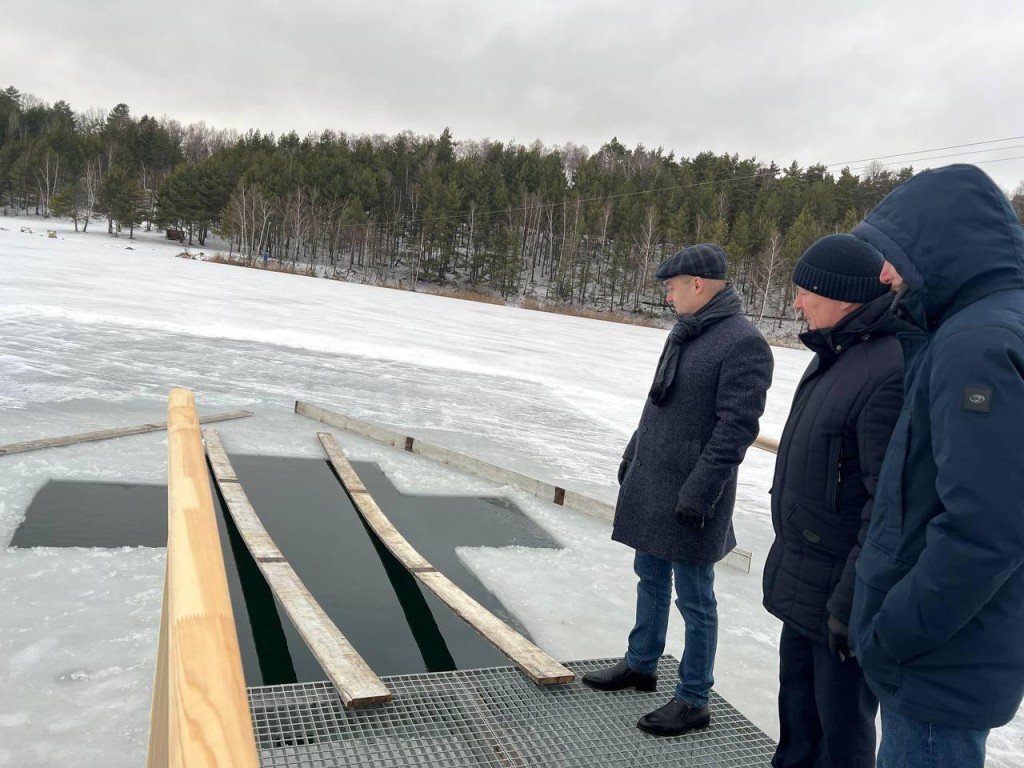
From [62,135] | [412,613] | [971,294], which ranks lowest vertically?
[412,613]

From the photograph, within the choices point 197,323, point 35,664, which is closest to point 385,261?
point 197,323

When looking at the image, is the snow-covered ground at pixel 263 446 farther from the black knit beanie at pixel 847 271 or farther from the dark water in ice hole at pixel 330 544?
the black knit beanie at pixel 847 271

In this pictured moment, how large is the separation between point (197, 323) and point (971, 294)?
1245 cm

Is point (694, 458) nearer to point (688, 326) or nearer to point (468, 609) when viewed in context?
point (688, 326)

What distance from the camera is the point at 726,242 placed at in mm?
56312

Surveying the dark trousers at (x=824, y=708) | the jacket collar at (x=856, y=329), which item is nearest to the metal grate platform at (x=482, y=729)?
the dark trousers at (x=824, y=708)

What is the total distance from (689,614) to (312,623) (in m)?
1.50

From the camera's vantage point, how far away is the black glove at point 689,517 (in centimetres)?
245

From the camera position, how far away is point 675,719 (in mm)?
2512

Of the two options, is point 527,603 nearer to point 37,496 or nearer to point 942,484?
point 942,484

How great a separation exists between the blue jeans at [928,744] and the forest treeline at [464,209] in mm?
52946

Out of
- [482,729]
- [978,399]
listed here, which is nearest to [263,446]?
[482,729]

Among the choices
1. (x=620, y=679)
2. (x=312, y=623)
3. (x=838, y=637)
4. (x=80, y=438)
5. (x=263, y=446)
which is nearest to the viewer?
(x=838, y=637)

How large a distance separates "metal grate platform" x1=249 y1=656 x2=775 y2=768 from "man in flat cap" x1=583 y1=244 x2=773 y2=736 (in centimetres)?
12
